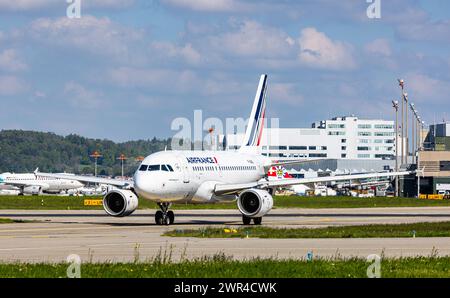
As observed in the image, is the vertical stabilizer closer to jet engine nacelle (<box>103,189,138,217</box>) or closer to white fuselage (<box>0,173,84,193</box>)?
jet engine nacelle (<box>103,189,138,217</box>)

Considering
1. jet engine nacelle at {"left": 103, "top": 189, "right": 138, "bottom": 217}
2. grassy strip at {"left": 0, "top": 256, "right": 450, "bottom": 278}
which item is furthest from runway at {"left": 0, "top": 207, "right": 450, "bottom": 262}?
jet engine nacelle at {"left": 103, "top": 189, "right": 138, "bottom": 217}

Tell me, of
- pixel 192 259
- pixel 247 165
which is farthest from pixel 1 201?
pixel 192 259

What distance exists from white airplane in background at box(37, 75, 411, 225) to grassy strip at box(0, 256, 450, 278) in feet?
89.6

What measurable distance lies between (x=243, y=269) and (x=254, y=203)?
31.6 metres

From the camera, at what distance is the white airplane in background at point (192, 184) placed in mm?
58469

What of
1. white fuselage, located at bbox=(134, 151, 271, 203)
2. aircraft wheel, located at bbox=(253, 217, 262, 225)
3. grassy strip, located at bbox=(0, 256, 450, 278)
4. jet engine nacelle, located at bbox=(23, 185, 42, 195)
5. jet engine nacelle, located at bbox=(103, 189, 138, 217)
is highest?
white fuselage, located at bbox=(134, 151, 271, 203)

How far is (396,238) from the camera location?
44.2 meters

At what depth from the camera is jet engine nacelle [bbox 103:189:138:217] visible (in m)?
60.3

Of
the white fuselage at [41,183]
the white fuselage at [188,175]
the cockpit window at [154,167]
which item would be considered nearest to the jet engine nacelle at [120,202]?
the white fuselage at [188,175]

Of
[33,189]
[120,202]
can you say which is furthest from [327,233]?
[33,189]

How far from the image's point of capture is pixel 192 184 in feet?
200

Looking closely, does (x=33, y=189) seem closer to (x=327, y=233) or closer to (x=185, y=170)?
(x=185, y=170)

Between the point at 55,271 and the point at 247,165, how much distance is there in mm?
42219
